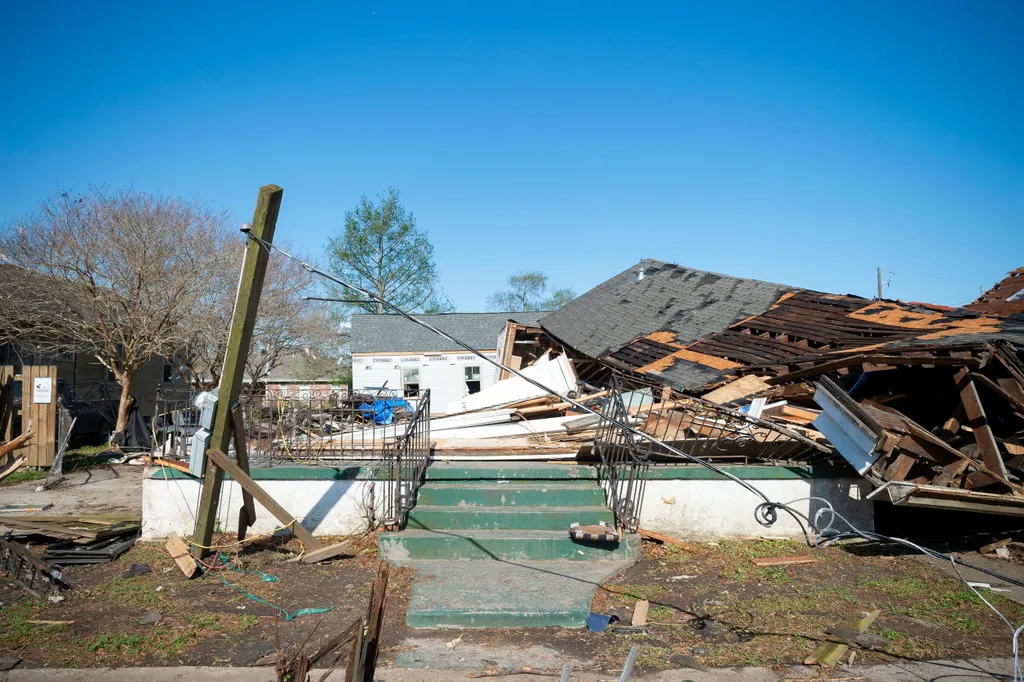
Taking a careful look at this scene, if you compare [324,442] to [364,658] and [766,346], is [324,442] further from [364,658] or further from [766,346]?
[766,346]

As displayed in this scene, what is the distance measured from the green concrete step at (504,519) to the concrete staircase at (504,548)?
0.01m

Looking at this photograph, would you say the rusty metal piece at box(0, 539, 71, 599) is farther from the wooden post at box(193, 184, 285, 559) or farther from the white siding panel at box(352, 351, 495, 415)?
the white siding panel at box(352, 351, 495, 415)

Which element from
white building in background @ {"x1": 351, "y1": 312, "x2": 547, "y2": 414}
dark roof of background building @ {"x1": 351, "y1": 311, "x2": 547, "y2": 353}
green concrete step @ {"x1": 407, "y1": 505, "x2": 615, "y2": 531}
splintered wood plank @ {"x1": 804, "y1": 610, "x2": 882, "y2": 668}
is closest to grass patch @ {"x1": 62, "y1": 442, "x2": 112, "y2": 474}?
green concrete step @ {"x1": 407, "y1": 505, "x2": 615, "y2": 531}

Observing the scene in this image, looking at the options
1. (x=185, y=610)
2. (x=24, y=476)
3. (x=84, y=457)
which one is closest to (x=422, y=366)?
(x=84, y=457)

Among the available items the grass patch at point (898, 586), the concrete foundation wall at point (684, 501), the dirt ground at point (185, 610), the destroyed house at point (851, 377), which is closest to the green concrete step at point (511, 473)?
the concrete foundation wall at point (684, 501)

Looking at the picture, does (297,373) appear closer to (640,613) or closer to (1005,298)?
(1005,298)

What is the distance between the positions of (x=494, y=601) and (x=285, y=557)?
2561 mm

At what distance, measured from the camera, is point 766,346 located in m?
10.4

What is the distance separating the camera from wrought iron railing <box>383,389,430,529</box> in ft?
23.1

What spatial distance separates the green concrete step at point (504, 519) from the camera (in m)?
7.04

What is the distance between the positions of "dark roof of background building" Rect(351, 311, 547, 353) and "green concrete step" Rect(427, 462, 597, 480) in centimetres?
2077

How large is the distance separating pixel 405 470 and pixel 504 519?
1.26 meters

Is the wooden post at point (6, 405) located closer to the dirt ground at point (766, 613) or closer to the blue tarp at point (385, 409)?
the blue tarp at point (385, 409)

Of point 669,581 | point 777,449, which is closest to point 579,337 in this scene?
point 777,449
